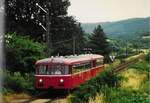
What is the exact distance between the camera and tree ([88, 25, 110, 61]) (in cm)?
2924

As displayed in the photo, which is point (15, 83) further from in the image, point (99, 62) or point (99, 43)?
point (99, 43)

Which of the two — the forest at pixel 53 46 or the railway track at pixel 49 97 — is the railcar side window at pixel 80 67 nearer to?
the railway track at pixel 49 97

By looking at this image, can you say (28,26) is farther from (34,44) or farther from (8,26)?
(34,44)

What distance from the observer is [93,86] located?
1673 centimetres

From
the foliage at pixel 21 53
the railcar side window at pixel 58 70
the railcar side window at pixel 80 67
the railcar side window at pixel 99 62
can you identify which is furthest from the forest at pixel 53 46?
the railcar side window at pixel 80 67

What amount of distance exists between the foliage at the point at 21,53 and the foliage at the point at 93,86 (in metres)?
4.57

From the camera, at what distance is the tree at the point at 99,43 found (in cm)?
2924

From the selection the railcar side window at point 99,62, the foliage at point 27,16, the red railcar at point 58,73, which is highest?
the foliage at point 27,16

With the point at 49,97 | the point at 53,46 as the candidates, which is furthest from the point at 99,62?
the point at 49,97

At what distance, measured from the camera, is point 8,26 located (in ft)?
101

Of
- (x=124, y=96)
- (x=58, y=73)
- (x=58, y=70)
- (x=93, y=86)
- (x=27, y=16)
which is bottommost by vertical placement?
(x=58, y=73)

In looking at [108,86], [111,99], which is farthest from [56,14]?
[111,99]

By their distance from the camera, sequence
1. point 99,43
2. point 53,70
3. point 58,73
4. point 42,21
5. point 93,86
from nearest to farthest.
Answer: point 93,86
point 58,73
point 53,70
point 99,43
point 42,21

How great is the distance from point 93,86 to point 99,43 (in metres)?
13.8
